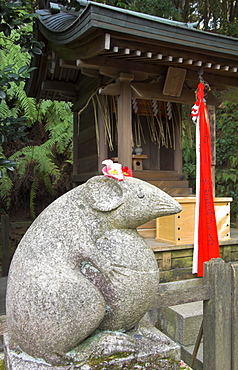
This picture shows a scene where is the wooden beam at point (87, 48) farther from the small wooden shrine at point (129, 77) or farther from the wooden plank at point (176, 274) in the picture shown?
the wooden plank at point (176, 274)

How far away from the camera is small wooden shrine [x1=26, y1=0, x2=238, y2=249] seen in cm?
405

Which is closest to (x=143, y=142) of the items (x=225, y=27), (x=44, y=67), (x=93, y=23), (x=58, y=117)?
(x=44, y=67)

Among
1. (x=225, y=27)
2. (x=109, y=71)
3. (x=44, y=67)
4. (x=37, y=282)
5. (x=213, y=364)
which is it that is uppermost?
(x=225, y=27)

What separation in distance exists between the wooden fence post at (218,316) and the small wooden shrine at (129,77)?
2.91 m

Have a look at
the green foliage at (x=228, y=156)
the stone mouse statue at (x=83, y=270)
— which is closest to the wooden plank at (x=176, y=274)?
the stone mouse statue at (x=83, y=270)

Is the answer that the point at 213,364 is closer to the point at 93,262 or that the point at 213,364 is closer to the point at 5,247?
the point at 93,262

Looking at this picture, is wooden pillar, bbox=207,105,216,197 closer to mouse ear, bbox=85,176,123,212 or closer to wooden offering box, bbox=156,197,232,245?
wooden offering box, bbox=156,197,232,245

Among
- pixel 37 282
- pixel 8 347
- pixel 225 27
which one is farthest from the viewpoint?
pixel 225 27

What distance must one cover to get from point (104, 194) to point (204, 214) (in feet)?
8.92

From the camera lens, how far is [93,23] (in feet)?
12.1

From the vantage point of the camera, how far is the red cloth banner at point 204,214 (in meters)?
4.15

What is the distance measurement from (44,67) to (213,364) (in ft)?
18.9

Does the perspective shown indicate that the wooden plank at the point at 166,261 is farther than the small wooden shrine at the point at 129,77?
Yes

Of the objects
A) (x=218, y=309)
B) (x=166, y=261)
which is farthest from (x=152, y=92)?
(x=218, y=309)
